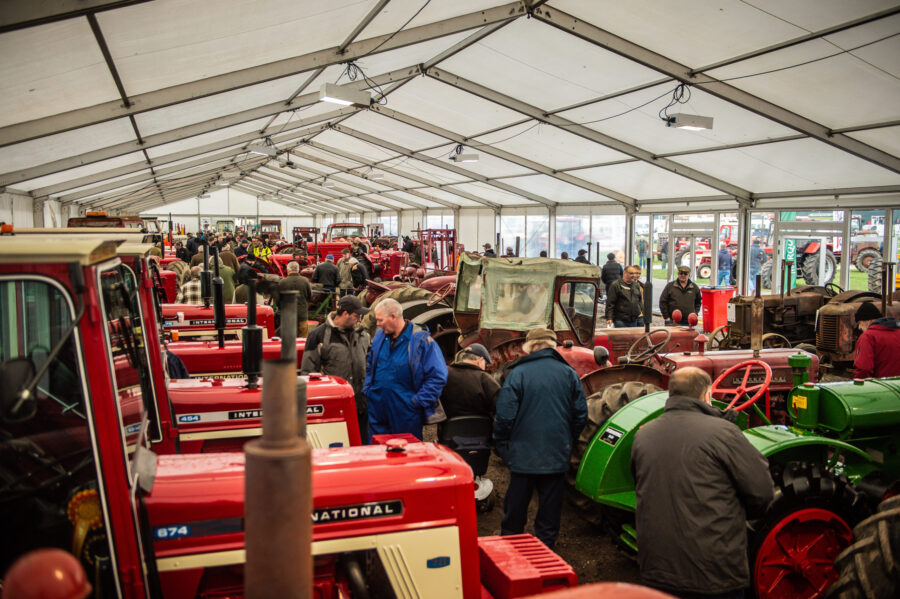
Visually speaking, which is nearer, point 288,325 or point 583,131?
point 288,325

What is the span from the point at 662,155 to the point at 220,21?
912 cm

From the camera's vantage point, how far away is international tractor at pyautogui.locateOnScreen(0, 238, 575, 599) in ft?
6.53

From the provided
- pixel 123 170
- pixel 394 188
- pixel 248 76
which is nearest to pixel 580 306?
pixel 248 76

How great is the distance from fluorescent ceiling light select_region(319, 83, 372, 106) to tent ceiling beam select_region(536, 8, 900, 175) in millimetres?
2827

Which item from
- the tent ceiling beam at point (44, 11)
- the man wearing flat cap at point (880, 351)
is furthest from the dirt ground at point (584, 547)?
the tent ceiling beam at point (44, 11)

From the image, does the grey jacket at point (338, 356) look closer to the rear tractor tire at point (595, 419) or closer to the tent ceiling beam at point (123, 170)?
the rear tractor tire at point (595, 419)

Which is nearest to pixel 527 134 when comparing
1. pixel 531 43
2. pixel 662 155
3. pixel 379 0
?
pixel 662 155

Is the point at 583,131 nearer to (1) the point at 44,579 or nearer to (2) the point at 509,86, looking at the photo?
(2) the point at 509,86

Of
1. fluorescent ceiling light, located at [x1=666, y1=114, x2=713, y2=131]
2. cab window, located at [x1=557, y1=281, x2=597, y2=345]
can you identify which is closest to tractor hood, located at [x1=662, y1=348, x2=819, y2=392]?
cab window, located at [x1=557, y1=281, x2=597, y2=345]

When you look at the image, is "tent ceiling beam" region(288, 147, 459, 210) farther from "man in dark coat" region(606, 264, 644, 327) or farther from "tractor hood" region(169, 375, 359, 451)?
"tractor hood" region(169, 375, 359, 451)

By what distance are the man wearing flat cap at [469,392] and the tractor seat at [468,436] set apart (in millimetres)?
56

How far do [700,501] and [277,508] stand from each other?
88.0 inches

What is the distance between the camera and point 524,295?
7.48 meters

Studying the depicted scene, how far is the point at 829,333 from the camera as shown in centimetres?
937
